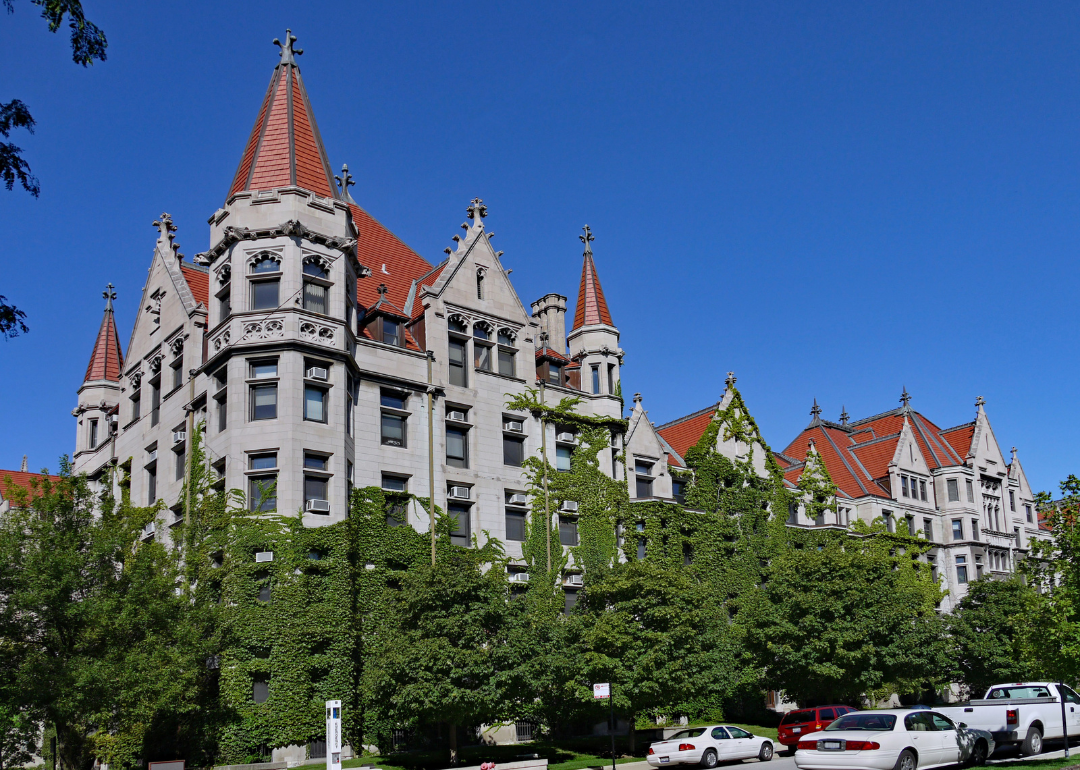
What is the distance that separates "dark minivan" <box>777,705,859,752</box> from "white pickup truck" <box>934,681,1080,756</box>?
7381mm

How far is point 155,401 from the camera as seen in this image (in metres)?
48.7

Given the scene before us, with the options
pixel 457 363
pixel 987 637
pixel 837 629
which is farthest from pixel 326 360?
pixel 987 637

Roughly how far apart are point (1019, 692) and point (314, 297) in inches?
1122

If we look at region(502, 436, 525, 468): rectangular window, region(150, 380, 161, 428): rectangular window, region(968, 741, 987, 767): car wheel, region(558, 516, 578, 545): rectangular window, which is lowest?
region(968, 741, 987, 767): car wheel

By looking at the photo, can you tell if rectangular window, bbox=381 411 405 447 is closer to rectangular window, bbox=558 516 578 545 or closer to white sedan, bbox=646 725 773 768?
rectangular window, bbox=558 516 578 545

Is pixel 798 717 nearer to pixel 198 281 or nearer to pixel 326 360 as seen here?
pixel 326 360

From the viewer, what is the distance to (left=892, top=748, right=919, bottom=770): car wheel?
2298 cm

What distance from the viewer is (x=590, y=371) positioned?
52.2 metres

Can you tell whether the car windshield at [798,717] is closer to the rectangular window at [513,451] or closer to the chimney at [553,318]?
the rectangular window at [513,451]

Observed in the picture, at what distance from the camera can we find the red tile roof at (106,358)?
5906cm

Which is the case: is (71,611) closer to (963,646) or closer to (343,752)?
(343,752)

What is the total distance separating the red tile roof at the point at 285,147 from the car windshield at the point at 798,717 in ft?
90.4

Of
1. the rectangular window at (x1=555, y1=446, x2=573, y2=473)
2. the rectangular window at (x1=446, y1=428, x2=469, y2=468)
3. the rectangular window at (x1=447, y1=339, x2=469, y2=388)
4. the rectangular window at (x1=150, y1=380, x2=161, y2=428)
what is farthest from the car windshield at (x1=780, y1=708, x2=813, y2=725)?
the rectangular window at (x1=150, y1=380, x2=161, y2=428)

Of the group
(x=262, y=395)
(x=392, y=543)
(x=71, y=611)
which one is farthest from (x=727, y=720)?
(x=71, y=611)
